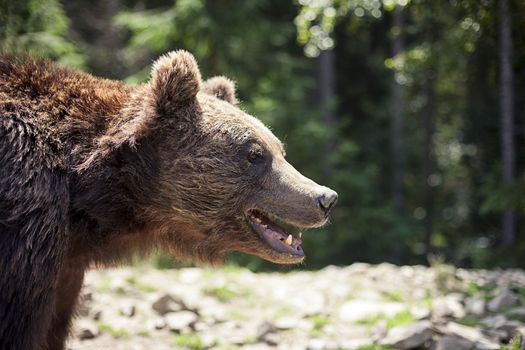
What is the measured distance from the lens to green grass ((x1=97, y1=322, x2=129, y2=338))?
615 cm

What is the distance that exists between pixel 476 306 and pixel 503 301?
10.8 inches

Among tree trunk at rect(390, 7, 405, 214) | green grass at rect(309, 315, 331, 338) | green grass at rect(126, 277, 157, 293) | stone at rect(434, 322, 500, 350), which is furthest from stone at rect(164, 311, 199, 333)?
tree trunk at rect(390, 7, 405, 214)

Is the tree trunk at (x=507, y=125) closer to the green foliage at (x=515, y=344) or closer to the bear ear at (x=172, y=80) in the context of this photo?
the green foliage at (x=515, y=344)

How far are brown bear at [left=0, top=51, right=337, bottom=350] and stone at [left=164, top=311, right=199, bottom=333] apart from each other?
169cm

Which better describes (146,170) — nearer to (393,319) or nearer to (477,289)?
(393,319)

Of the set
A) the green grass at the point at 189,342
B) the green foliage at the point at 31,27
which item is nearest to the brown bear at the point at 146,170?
the green grass at the point at 189,342

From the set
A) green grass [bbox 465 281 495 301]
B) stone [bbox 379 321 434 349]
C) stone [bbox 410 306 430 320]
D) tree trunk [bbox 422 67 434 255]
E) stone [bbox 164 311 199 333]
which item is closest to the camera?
stone [bbox 379 321 434 349]

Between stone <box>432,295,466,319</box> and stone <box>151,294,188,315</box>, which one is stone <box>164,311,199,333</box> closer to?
stone <box>151,294,188,315</box>

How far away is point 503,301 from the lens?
21.9ft

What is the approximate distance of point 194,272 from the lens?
8461mm

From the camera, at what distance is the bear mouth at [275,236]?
179 inches

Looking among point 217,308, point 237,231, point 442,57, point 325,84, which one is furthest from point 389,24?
point 237,231

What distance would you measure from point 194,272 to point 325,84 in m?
13.7

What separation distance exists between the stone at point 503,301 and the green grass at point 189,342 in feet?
9.71
